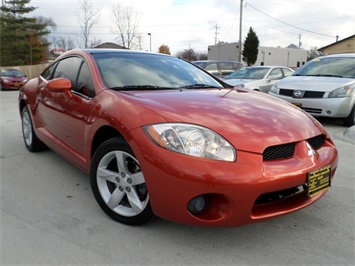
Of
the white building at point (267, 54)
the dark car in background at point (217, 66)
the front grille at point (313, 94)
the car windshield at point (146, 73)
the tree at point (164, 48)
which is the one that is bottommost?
the front grille at point (313, 94)

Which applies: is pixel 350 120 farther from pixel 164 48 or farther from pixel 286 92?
pixel 164 48

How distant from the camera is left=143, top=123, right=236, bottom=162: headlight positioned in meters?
1.92

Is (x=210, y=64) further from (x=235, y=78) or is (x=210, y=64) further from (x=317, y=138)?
(x=317, y=138)

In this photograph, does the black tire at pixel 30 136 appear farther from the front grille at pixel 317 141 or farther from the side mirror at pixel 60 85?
the front grille at pixel 317 141

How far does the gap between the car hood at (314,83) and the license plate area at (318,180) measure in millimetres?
4382

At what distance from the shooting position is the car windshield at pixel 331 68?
21.6 feet

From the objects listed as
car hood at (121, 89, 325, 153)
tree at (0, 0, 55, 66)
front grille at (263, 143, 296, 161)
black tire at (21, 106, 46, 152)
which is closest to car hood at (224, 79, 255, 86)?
black tire at (21, 106, 46, 152)

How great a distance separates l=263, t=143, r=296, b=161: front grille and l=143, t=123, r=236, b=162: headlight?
246 mm

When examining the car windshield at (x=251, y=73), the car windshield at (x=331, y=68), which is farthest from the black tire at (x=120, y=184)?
the car windshield at (x=251, y=73)

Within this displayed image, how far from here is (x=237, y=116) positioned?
7.30ft

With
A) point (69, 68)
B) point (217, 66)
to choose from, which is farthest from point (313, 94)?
point (217, 66)

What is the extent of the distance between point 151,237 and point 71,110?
143 centimetres

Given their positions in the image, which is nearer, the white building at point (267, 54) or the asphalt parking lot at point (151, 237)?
the asphalt parking lot at point (151, 237)

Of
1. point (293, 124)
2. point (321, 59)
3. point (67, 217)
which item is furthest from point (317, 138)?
point (321, 59)
